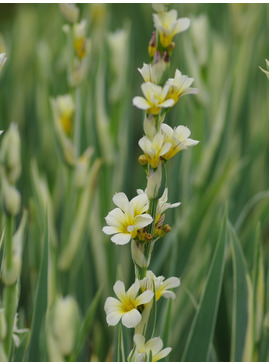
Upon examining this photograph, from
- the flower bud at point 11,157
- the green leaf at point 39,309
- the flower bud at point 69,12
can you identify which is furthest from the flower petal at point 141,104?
the flower bud at point 69,12

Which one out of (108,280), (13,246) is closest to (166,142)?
(13,246)

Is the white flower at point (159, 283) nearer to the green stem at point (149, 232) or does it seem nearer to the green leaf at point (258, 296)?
the green stem at point (149, 232)

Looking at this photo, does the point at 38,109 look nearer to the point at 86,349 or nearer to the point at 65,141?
the point at 65,141

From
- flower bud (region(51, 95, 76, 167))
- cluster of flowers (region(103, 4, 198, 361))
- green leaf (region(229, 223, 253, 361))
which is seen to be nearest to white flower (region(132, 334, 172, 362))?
cluster of flowers (region(103, 4, 198, 361))

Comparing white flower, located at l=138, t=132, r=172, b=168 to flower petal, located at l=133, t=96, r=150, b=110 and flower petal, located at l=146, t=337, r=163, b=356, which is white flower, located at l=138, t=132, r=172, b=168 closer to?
flower petal, located at l=133, t=96, r=150, b=110

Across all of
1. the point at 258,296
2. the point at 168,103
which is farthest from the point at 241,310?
the point at 168,103
